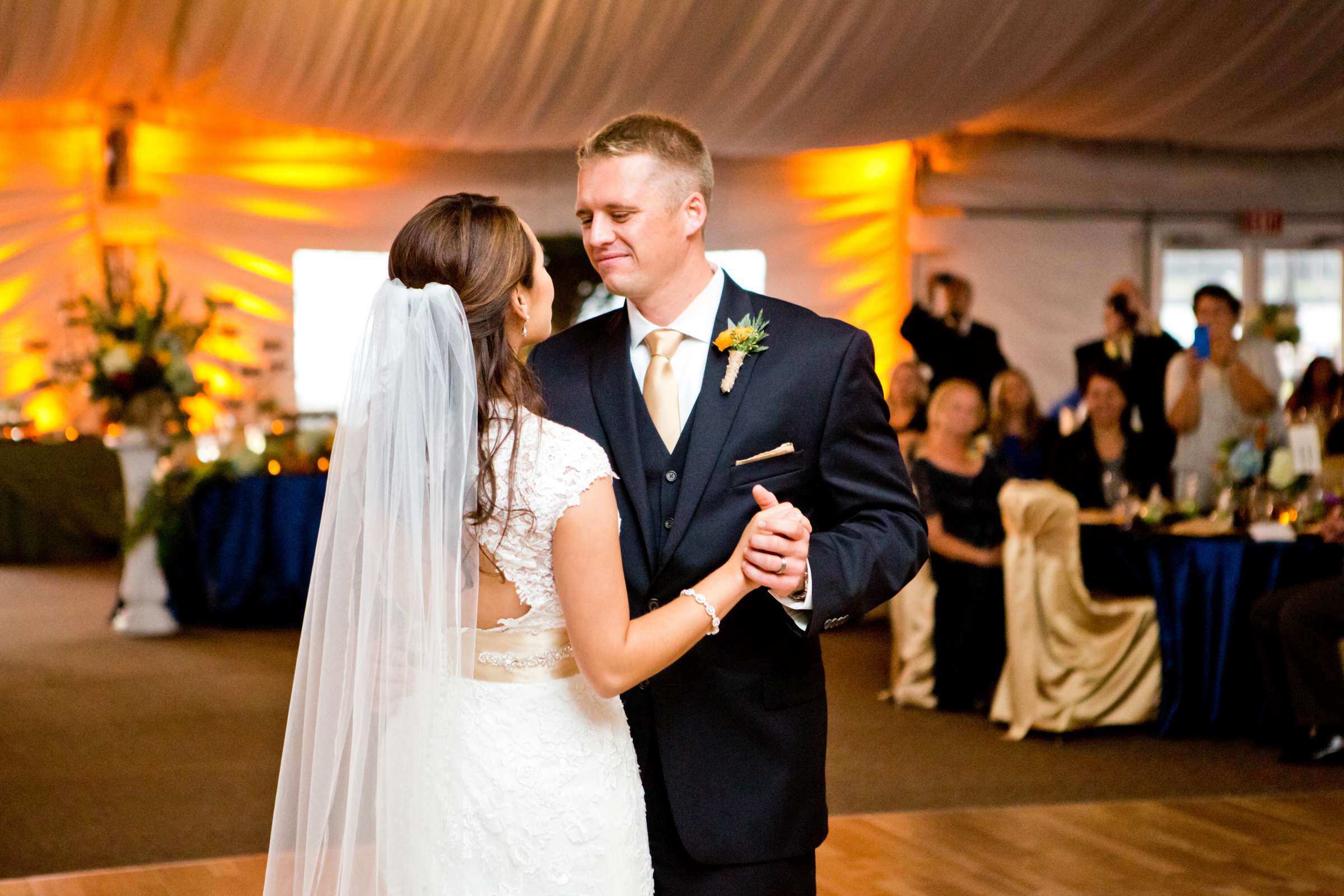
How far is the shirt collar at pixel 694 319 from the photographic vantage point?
83.2 inches

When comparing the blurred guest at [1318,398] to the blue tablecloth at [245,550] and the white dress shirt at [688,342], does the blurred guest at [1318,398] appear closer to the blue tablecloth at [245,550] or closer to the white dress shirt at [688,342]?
the white dress shirt at [688,342]

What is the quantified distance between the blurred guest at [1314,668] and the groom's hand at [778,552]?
148 inches

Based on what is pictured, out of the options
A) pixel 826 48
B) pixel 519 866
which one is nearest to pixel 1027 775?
pixel 519 866

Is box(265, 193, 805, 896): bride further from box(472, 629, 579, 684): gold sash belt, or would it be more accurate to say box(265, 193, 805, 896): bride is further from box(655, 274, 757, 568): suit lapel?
box(655, 274, 757, 568): suit lapel

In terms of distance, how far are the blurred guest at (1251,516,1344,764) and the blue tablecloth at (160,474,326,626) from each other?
15.0 ft

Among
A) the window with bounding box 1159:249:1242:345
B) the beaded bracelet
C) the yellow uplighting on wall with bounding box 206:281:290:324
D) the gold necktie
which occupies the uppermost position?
the window with bounding box 1159:249:1242:345

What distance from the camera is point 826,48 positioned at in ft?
24.5

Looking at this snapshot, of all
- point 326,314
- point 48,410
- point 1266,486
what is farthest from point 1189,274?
point 48,410

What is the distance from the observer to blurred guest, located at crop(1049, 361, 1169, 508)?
18.9 feet

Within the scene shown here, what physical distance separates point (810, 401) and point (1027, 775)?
10.1ft

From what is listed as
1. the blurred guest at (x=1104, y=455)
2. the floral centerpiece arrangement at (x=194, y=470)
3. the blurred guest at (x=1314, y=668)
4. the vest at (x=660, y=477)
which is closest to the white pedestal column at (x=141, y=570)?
the floral centerpiece arrangement at (x=194, y=470)

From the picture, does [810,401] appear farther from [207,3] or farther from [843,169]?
[843,169]

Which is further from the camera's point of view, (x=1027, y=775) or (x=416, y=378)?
(x=1027, y=775)

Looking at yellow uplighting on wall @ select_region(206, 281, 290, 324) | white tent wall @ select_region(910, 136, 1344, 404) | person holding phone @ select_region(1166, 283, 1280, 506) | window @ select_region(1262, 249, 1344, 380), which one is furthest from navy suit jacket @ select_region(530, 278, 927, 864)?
window @ select_region(1262, 249, 1344, 380)
